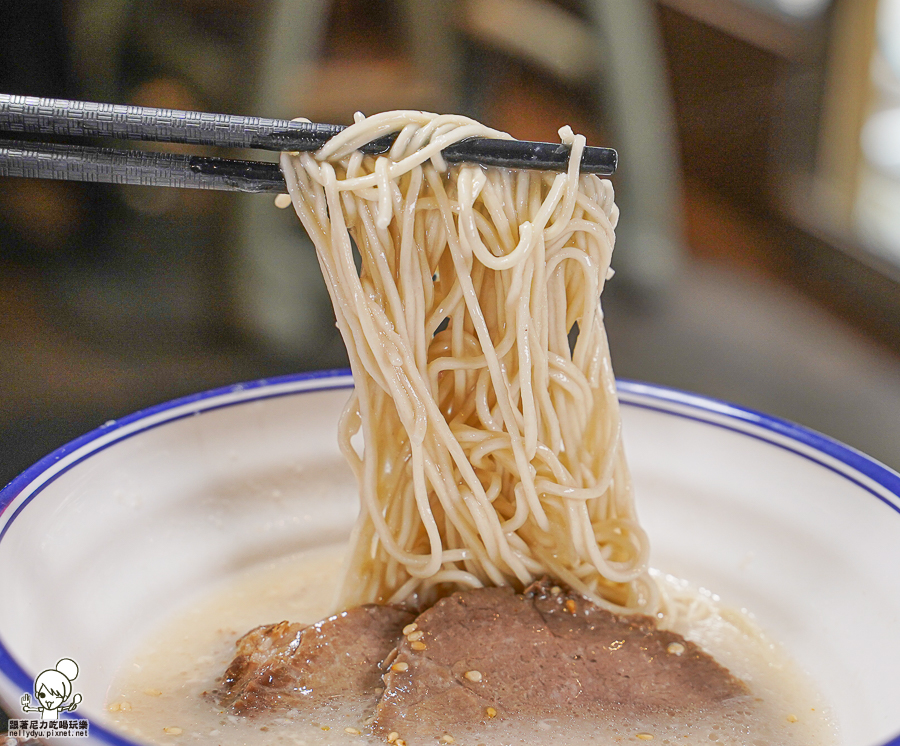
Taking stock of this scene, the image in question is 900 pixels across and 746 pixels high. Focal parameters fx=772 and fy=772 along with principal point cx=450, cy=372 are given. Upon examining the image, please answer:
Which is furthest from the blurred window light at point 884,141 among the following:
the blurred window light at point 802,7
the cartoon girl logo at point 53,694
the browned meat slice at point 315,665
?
the cartoon girl logo at point 53,694

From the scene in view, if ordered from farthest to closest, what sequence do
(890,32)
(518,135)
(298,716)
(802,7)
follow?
(802,7) < (890,32) < (518,135) < (298,716)

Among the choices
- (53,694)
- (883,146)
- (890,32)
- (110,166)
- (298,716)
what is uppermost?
(890,32)

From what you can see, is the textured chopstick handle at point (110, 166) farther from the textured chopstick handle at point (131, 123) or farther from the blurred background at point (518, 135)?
the blurred background at point (518, 135)

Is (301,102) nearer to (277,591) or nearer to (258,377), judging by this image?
(258,377)

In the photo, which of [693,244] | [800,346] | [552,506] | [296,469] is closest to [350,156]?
[552,506]

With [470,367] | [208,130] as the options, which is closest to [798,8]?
[470,367]

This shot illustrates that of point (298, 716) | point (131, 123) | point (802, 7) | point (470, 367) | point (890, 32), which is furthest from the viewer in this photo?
point (802, 7)

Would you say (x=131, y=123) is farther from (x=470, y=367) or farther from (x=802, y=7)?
(x=802, y=7)

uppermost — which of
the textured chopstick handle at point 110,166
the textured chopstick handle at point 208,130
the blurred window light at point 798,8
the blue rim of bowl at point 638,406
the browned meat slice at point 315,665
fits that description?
the blurred window light at point 798,8
